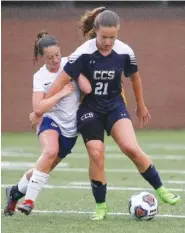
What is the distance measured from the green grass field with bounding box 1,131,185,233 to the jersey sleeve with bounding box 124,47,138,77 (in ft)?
4.23

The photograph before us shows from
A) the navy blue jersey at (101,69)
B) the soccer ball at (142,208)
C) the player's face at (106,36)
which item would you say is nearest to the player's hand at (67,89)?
the navy blue jersey at (101,69)

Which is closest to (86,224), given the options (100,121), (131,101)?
(100,121)

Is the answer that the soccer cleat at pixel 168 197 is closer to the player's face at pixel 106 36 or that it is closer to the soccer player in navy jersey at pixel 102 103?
the soccer player in navy jersey at pixel 102 103

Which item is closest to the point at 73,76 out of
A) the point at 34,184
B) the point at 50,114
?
the point at 50,114

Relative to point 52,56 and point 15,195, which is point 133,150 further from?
point 15,195

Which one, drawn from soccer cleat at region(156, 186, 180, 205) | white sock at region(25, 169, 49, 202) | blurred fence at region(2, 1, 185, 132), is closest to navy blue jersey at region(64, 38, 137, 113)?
white sock at region(25, 169, 49, 202)

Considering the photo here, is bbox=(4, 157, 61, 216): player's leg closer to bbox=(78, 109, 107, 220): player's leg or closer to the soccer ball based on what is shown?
bbox=(78, 109, 107, 220): player's leg

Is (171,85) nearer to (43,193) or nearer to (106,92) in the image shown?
(43,193)

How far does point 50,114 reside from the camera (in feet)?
26.2

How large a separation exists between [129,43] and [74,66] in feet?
47.9

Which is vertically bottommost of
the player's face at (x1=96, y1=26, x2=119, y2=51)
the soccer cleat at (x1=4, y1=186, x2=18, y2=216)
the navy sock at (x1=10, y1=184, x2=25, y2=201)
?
the soccer cleat at (x1=4, y1=186, x2=18, y2=216)

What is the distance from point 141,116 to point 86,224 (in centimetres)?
126

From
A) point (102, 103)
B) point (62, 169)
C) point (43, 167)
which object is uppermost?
point (102, 103)

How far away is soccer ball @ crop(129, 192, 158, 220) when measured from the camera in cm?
770
